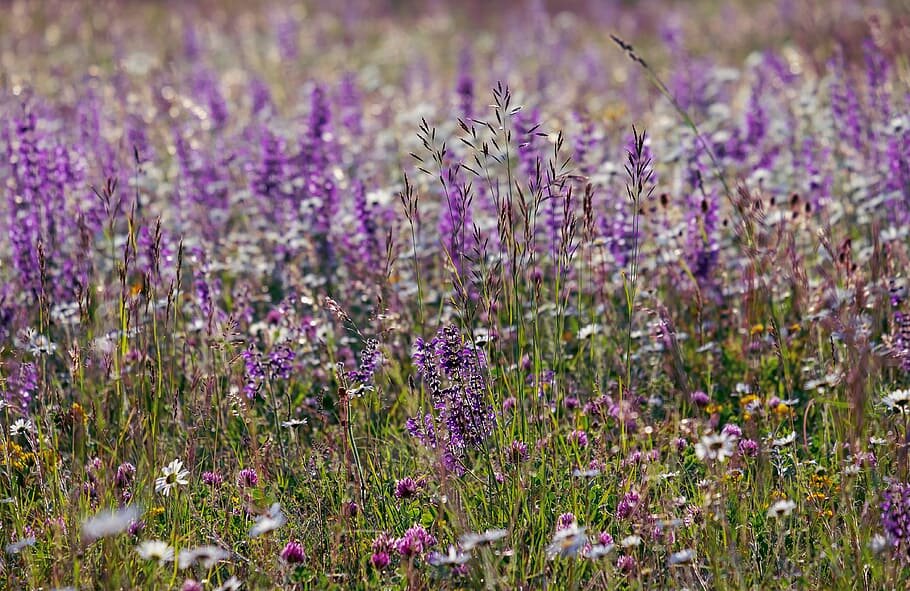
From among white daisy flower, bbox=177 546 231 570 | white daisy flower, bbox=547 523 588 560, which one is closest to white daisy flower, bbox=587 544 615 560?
white daisy flower, bbox=547 523 588 560

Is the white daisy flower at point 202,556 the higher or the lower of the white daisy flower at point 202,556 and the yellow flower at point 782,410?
the higher

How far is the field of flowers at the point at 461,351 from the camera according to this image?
262 cm

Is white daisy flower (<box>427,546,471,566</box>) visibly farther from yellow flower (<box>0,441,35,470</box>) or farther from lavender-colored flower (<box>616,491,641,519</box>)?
yellow flower (<box>0,441,35,470</box>)

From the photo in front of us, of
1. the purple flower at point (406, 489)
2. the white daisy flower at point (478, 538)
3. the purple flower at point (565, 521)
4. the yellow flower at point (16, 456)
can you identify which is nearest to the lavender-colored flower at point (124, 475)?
the yellow flower at point (16, 456)

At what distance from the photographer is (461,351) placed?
2818 millimetres

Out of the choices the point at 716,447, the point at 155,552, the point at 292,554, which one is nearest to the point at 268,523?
the point at 292,554

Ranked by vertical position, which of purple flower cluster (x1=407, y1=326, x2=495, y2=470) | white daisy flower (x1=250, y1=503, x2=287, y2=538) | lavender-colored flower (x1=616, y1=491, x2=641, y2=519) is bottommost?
lavender-colored flower (x1=616, y1=491, x2=641, y2=519)

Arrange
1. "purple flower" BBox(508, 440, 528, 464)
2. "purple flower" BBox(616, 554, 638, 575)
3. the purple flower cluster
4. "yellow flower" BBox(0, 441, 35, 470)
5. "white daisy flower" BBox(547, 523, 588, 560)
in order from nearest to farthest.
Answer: "white daisy flower" BBox(547, 523, 588, 560), "purple flower" BBox(616, 554, 638, 575), "purple flower" BBox(508, 440, 528, 464), the purple flower cluster, "yellow flower" BBox(0, 441, 35, 470)

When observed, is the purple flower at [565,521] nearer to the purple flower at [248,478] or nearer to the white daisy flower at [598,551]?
the white daisy flower at [598,551]

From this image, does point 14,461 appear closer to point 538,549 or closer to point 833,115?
point 538,549

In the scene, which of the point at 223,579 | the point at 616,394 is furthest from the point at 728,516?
the point at 223,579

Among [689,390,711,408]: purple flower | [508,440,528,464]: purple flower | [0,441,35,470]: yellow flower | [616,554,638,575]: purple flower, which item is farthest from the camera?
[689,390,711,408]: purple flower

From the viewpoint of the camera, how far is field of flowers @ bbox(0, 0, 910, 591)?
2625 millimetres

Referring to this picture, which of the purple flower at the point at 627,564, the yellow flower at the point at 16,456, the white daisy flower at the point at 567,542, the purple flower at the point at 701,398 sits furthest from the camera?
the purple flower at the point at 701,398
